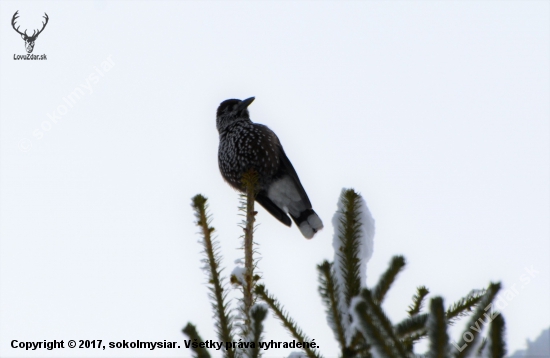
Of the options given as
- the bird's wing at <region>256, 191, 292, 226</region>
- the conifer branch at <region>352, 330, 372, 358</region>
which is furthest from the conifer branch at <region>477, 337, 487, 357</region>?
the bird's wing at <region>256, 191, 292, 226</region>

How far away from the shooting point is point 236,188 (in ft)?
17.8

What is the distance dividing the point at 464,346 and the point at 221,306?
81cm

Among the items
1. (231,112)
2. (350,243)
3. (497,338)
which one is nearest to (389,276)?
(350,243)

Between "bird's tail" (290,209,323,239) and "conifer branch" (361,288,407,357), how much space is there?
410cm

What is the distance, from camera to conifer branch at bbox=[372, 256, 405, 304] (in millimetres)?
1835

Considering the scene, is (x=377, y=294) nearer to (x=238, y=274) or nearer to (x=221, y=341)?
(x=221, y=341)

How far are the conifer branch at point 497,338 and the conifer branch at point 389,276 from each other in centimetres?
50

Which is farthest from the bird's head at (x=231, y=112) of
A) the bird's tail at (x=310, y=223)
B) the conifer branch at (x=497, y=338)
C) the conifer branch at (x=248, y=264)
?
the conifer branch at (x=497, y=338)

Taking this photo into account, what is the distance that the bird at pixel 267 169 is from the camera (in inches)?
204

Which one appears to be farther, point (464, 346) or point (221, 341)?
point (221, 341)

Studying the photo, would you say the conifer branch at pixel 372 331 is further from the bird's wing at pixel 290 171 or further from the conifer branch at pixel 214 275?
the bird's wing at pixel 290 171

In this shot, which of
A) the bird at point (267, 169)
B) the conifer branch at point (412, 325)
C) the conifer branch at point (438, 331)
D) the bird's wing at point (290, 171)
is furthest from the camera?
the bird's wing at point (290, 171)

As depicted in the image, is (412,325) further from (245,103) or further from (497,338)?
(245,103)

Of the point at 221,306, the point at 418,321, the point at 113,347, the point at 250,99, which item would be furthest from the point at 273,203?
the point at 418,321
